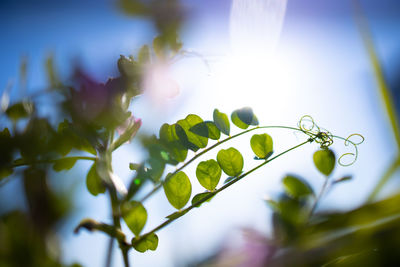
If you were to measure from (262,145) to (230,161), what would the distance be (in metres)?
0.04

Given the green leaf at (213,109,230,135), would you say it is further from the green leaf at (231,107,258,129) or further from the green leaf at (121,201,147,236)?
the green leaf at (121,201,147,236)

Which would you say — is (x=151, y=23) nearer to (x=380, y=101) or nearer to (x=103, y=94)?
(x=103, y=94)

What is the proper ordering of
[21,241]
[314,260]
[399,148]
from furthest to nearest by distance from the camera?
[399,148], [314,260], [21,241]

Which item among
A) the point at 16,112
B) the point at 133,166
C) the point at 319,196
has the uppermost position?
the point at 16,112

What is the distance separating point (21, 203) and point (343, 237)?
0.28 m

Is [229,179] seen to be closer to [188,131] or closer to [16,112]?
[188,131]

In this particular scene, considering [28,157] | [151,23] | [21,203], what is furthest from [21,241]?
[151,23]

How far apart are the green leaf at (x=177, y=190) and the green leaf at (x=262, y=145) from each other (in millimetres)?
87

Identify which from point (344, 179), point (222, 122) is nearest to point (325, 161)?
point (344, 179)

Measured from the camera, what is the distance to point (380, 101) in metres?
0.47

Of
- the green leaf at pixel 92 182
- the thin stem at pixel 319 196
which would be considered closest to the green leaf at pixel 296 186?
the thin stem at pixel 319 196

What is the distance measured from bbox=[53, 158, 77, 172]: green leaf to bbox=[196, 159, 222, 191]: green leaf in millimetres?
149

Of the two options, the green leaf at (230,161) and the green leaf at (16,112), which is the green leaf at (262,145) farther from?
the green leaf at (16,112)

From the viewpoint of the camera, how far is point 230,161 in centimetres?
33
